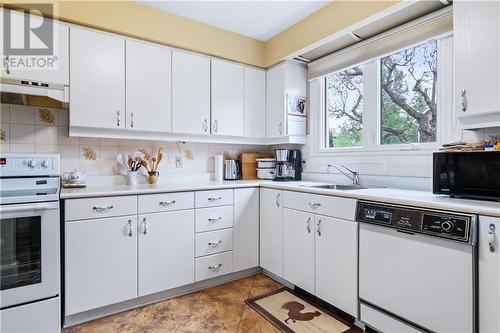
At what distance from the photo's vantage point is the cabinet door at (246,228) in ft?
8.11

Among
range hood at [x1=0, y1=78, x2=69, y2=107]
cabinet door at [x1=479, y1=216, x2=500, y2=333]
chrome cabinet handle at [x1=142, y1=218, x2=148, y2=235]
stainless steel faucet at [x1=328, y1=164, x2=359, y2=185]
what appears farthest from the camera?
stainless steel faucet at [x1=328, y1=164, x2=359, y2=185]

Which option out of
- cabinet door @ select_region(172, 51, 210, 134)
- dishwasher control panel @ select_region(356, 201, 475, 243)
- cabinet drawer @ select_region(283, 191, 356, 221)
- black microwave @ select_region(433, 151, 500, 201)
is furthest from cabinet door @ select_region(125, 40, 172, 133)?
black microwave @ select_region(433, 151, 500, 201)

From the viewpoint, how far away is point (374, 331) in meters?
1.68

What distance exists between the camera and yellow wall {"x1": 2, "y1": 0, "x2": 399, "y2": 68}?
2039mm

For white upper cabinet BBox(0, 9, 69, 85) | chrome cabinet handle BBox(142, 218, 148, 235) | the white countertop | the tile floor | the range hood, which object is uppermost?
white upper cabinet BBox(0, 9, 69, 85)

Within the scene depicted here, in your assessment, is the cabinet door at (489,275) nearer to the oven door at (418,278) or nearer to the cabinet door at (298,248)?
the oven door at (418,278)

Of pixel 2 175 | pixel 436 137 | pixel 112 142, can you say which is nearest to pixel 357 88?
pixel 436 137

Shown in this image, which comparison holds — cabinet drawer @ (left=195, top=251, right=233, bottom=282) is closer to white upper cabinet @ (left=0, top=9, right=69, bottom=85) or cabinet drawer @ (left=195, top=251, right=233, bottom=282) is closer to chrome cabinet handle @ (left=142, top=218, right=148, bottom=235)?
chrome cabinet handle @ (left=142, top=218, right=148, bottom=235)

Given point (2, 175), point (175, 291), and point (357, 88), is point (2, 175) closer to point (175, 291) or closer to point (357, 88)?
point (175, 291)

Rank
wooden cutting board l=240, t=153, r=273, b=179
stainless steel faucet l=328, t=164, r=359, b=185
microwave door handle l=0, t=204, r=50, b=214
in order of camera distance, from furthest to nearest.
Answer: wooden cutting board l=240, t=153, r=273, b=179 < stainless steel faucet l=328, t=164, r=359, b=185 < microwave door handle l=0, t=204, r=50, b=214

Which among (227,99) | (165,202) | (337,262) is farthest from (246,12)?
(337,262)

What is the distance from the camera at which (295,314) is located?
1.91 m

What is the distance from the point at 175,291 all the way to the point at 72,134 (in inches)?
58.3

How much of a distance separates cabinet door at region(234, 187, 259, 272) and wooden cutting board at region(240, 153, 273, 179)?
51 cm
